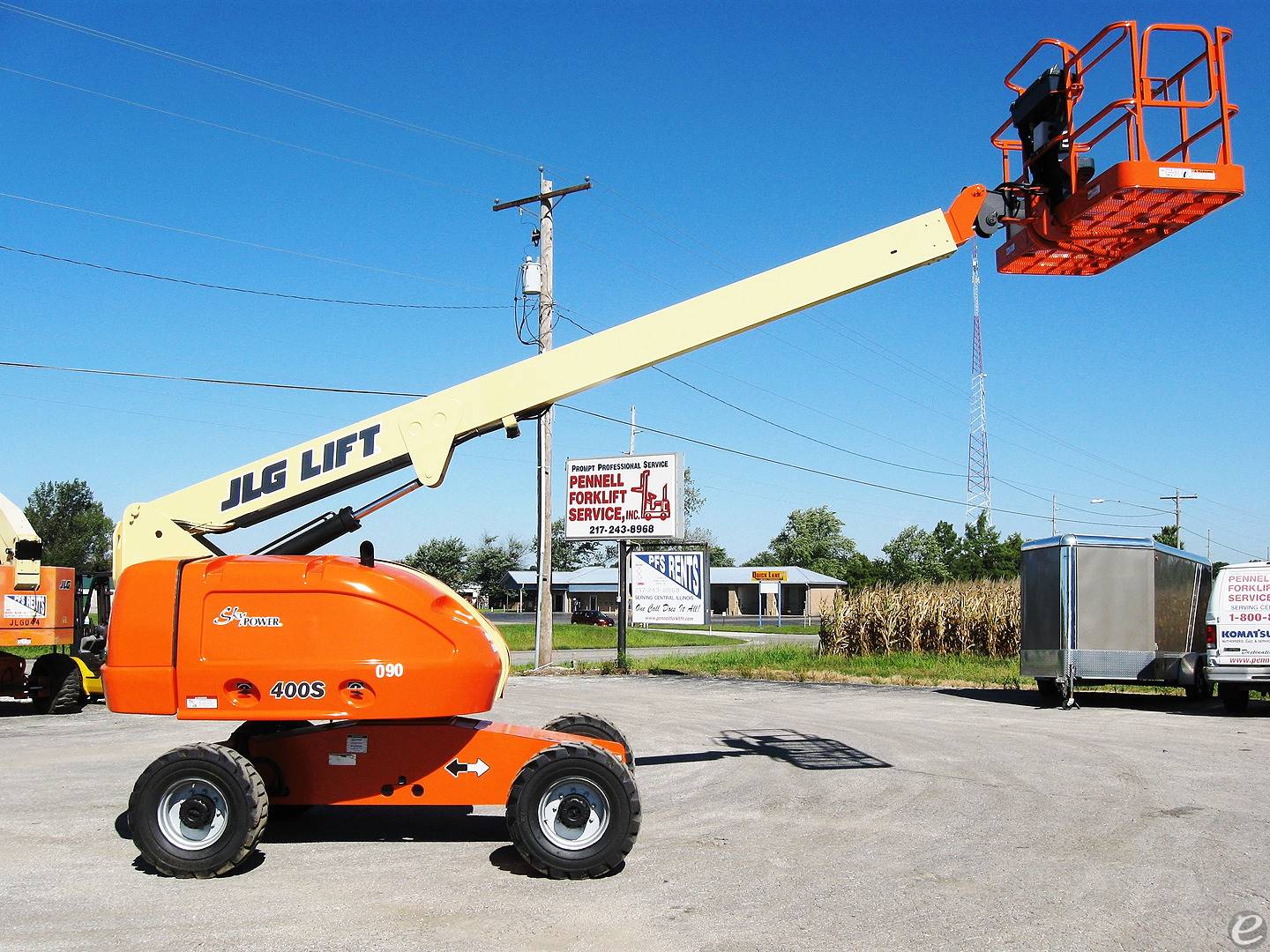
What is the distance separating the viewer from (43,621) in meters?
16.2

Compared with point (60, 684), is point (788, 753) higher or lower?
lower

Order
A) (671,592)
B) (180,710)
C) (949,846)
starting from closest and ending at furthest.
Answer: (180,710) → (949,846) → (671,592)

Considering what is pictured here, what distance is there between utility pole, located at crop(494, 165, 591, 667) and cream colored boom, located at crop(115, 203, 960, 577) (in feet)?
58.5

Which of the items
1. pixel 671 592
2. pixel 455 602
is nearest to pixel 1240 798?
pixel 455 602

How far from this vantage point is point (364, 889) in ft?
22.7

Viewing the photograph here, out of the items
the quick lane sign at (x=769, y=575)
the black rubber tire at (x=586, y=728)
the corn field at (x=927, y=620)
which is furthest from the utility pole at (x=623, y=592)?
the quick lane sign at (x=769, y=575)

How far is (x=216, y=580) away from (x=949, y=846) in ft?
18.4

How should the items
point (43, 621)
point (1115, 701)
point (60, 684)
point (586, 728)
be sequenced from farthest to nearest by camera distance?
1. point (1115, 701)
2. point (60, 684)
3. point (43, 621)
4. point (586, 728)

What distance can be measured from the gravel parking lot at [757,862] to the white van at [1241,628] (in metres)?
3.37

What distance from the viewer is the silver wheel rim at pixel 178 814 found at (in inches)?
285

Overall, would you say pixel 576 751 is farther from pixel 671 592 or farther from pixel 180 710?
pixel 671 592

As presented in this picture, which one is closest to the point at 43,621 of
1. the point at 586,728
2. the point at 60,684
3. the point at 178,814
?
the point at 60,684

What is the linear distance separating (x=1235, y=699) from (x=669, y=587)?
521 inches

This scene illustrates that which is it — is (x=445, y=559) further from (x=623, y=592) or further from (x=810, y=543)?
(x=623, y=592)
